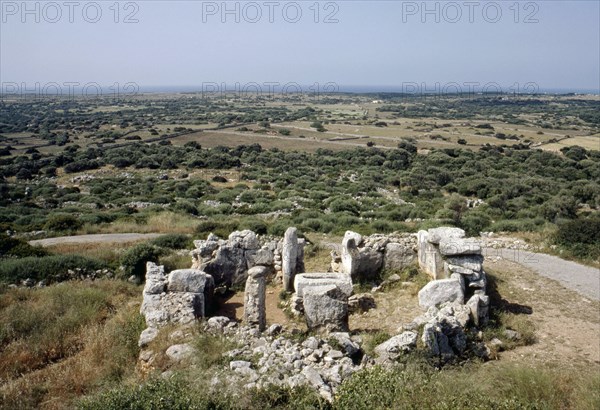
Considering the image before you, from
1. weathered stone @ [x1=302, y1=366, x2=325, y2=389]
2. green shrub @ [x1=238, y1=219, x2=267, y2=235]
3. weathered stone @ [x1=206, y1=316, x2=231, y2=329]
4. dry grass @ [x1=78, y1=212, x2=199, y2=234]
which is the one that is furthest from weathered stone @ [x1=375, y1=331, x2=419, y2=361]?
dry grass @ [x1=78, y1=212, x2=199, y2=234]

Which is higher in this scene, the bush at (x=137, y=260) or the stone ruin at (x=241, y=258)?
the stone ruin at (x=241, y=258)

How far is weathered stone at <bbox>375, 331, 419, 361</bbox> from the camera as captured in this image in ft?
26.9

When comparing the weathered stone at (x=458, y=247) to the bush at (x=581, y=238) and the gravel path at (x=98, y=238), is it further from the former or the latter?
the gravel path at (x=98, y=238)

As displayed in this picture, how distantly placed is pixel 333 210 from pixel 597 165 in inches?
1425

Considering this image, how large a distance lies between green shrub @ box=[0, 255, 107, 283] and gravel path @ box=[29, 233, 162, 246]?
5.54 metres

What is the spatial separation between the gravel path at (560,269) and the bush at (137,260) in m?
13.1

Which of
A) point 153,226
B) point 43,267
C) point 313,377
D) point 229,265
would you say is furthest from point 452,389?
point 153,226

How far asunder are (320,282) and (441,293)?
318 centimetres

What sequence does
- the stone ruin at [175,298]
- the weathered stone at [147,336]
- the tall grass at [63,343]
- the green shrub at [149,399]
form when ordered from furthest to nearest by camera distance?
1. the stone ruin at [175,298]
2. the weathered stone at [147,336]
3. the tall grass at [63,343]
4. the green shrub at [149,399]

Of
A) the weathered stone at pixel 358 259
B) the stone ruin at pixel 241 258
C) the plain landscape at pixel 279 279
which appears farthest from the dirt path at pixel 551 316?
the stone ruin at pixel 241 258

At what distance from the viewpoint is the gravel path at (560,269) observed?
537 inches

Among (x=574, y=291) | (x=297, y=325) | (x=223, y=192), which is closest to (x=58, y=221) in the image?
(x=223, y=192)

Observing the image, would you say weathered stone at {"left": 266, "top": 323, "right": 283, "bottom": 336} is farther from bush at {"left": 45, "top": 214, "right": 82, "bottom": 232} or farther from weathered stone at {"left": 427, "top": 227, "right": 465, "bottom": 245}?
bush at {"left": 45, "top": 214, "right": 82, "bottom": 232}

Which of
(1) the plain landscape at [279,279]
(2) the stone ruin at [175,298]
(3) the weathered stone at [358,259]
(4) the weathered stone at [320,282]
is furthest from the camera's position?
(3) the weathered stone at [358,259]
